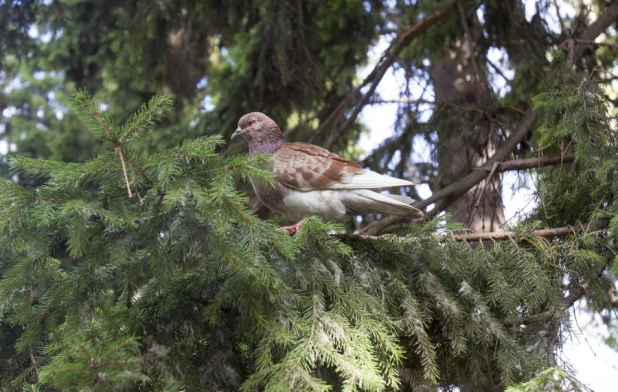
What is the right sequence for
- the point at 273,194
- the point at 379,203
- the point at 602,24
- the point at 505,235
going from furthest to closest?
the point at 602,24
the point at 273,194
the point at 379,203
the point at 505,235

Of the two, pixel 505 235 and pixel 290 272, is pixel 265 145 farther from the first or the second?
pixel 290 272

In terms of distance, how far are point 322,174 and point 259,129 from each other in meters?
0.96

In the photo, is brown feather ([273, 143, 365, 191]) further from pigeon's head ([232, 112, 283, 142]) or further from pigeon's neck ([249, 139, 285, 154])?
pigeon's head ([232, 112, 283, 142])

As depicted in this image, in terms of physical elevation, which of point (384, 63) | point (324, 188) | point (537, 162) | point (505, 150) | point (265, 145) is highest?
point (384, 63)

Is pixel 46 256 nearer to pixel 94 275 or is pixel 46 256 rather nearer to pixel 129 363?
pixel 94 275

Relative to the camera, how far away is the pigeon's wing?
369 cm

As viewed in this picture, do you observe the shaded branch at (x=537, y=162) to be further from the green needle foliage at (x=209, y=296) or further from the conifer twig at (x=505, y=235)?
the green needle foliage at (x=209, y=296)

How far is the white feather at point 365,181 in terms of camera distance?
3.63 metres

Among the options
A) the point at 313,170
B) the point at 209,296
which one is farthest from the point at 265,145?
the point at 209,296

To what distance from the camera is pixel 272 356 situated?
93.5 inches

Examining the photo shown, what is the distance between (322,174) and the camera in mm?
3766

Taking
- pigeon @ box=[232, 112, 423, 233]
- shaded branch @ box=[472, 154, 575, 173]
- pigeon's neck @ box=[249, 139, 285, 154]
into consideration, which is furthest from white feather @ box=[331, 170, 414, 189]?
shaded branch @ box=[472, 154, 575, 173]

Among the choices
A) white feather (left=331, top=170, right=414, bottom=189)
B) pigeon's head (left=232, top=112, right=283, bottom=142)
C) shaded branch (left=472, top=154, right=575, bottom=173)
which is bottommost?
white feather (left=331, top=170, right=414, bottom=189)

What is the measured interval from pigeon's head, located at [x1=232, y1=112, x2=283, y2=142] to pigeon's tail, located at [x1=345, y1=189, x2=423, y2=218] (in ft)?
3.29
